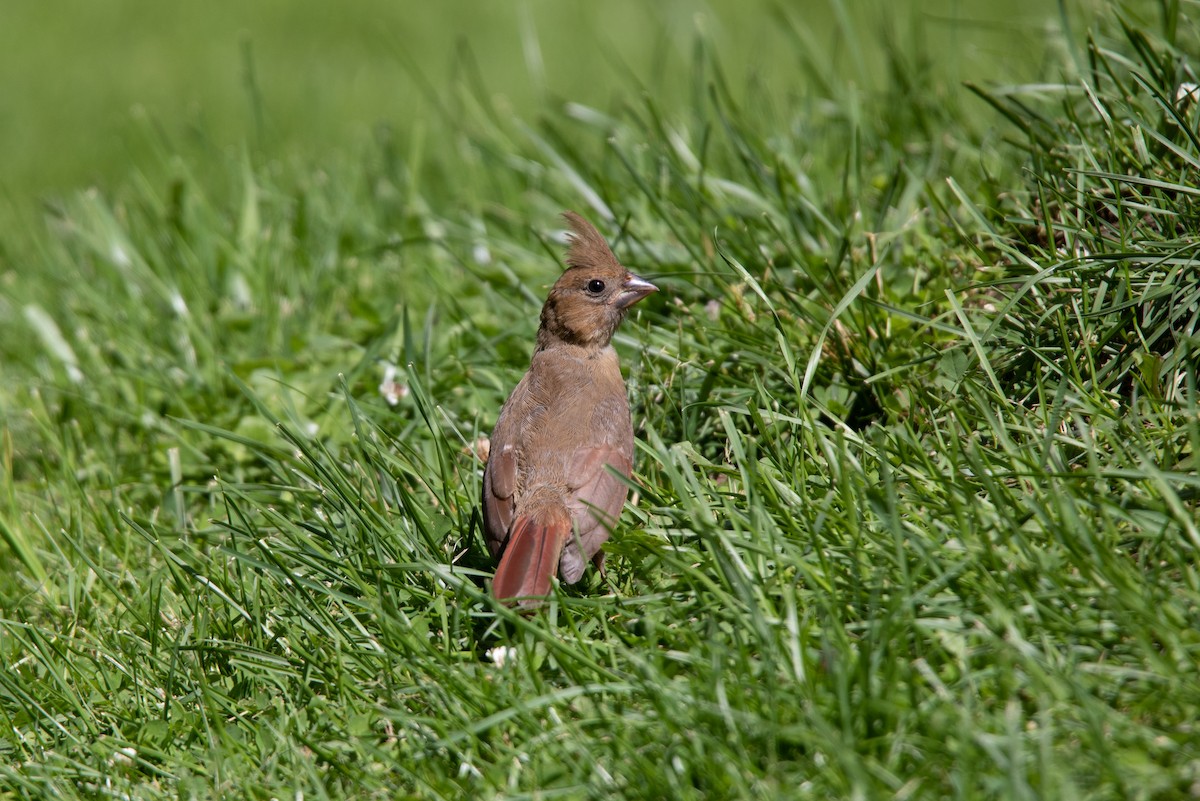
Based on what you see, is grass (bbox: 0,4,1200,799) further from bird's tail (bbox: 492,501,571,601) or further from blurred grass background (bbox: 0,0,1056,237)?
blurred grass background (bbox: 0,0,1056,237)

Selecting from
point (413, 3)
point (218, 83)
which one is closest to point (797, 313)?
point (218, 83)

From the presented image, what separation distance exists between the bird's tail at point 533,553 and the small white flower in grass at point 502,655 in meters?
0.15

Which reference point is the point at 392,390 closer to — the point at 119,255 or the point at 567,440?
the point at 567,440

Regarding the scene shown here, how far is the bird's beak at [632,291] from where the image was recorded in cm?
397

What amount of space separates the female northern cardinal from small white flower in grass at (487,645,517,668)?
0.59 feet

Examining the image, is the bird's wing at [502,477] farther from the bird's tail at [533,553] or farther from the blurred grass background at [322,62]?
the blurred grass background at [322,62]

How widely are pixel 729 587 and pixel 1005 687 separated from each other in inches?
26.3

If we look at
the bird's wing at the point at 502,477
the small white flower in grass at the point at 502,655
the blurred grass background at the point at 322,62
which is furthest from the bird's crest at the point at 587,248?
the blurred grass background at the point at 322,62

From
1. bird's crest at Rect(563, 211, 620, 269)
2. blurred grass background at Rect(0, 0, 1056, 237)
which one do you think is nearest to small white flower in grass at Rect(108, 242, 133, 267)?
blurred grass background at Rect(0, 0, 1056, 237)

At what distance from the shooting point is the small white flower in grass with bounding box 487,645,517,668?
2750mm

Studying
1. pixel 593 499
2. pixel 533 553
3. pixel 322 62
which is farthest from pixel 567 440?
pixel 322 62

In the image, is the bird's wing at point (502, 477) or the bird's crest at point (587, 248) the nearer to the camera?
the bird's wing at point (502, 477)

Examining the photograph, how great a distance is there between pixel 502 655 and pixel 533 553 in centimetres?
38

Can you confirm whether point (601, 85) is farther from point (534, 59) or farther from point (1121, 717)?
point (1121, 717)
